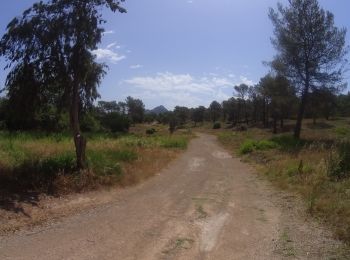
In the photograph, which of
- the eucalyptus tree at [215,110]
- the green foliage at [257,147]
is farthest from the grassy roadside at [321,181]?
the eucalyptus tree at [215,110]

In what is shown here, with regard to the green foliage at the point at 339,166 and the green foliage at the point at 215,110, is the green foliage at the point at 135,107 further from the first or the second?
the green foliage at the point at 339,166

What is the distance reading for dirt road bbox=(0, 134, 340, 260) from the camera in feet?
26.2

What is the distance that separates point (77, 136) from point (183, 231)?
7039mm

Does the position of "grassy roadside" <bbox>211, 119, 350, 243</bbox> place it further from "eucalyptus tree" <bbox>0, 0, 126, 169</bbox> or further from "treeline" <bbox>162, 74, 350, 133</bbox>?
"treeline" <bbox>162, 74, 350, 133</bbox>

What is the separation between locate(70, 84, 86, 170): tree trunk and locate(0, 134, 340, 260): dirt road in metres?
1.99

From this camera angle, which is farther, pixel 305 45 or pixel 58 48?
pixel 305 45

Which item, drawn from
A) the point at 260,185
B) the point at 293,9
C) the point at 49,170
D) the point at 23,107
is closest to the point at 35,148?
the point at 23,107

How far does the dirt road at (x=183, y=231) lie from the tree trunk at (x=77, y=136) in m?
1.99

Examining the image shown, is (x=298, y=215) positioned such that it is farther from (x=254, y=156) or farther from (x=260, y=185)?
(x=254, y=156)

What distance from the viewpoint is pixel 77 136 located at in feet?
49.9

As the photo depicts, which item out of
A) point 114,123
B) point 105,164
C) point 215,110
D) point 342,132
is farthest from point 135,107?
point 105,164

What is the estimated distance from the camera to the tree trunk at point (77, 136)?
15047mm

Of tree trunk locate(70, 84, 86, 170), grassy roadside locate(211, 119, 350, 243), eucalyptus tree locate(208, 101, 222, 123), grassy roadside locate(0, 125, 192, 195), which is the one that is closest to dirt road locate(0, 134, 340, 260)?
grassy roadside locate(211, 119, 350, 243)

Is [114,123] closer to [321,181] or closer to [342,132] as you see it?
[342,132]
